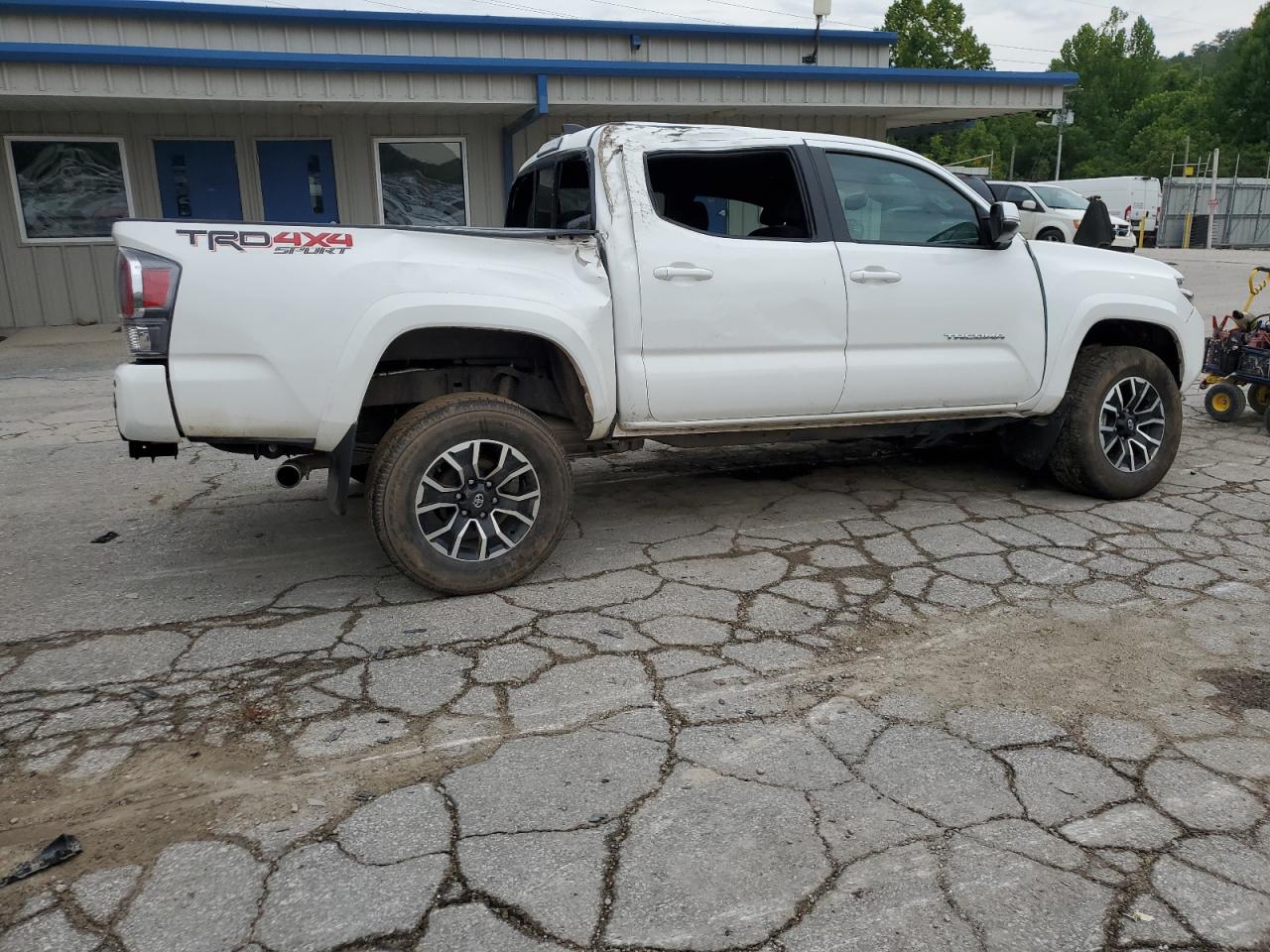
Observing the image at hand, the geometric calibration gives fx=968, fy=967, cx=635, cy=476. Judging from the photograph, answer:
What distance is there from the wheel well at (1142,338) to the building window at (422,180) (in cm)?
1123

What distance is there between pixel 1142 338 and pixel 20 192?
45.8 ft

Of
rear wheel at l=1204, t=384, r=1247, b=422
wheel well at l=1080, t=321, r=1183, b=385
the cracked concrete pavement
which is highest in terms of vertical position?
wheel well at l=1080, t=321, r=1183, b=385

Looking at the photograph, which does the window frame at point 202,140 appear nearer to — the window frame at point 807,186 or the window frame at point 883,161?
the window frame at point 807,186

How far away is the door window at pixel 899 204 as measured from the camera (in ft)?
15.9

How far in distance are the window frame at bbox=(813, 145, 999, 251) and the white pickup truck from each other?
13 mm

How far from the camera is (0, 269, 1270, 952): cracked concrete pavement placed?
91.5 inches

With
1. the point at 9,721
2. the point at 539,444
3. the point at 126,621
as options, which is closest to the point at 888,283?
the point at 539,444

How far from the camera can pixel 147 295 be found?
3.59 m

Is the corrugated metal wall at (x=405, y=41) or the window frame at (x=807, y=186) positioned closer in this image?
the window frame at (x=807, y=186)

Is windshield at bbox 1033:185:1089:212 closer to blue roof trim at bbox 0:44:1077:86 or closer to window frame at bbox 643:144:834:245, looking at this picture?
blue roof trim at bbox 0:44:1077:86

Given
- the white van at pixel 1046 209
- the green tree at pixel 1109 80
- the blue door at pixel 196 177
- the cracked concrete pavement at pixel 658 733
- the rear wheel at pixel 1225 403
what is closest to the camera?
the cracked concrete pavement at pixel 658 733

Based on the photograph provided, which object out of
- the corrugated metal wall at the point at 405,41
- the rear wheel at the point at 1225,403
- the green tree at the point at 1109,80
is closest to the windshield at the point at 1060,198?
the corrugated metal wall at the point at 405,41

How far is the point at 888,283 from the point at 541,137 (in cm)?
1175

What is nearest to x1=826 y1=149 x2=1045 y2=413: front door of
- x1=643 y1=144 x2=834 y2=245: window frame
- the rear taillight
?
x1=643 y1=144 x2=834 y2=245: window frame
